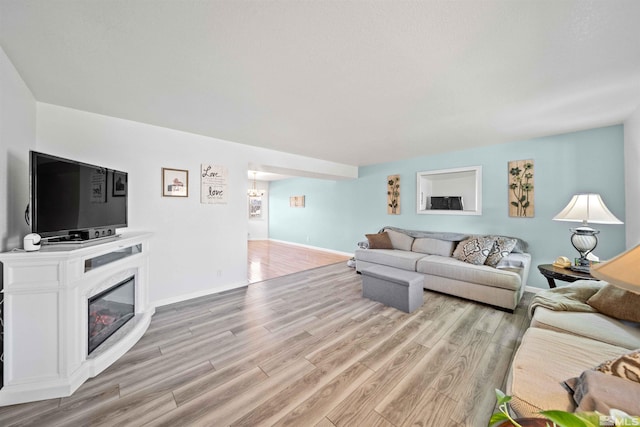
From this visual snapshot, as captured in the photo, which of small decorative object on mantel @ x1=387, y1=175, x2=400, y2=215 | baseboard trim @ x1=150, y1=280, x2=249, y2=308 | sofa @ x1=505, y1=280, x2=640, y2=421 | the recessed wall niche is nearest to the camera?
sofa @ x1=505, y1=280, x2=640, y2=421

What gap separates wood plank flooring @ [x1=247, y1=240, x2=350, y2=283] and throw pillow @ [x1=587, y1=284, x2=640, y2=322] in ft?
13.0

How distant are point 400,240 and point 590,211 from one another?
2.58 m

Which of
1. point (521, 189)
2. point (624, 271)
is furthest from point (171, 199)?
point (521, 189)

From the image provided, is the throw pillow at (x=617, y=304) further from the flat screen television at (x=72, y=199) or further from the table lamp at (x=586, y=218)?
the flat screen television at (x=72, y=199)

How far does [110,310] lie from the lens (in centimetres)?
216

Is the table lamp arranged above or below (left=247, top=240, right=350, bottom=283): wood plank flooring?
above

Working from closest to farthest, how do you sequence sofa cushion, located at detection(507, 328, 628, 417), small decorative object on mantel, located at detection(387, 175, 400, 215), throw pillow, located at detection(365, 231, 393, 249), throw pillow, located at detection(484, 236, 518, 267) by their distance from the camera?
sofa cushion, located at detection(507, 328, 628, 417)
throw pillow, located at detection(484, 236, 518, 267)
throw pillow, located at detection(365, 231, 393, 249)
small decorative object on mantel, located at detection(387, 175, 400, 215)

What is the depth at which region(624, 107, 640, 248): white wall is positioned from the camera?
7.89ft

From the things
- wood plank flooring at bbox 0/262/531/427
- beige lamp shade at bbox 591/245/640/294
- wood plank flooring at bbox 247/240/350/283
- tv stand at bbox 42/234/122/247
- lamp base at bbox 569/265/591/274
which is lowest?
wood plank flooring at bbox 0/262/531/427

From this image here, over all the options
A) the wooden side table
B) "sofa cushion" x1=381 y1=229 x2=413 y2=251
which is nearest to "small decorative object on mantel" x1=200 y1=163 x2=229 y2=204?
"sofa cushion" x1=381 y1=229 x2=413 y2=251

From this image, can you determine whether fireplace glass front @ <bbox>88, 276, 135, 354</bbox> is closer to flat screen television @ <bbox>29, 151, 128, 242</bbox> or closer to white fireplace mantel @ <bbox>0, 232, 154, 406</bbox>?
white fireplace mantel @ <bbox>0, 232, 154, 406</bbox>

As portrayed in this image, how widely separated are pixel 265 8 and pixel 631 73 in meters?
2.83

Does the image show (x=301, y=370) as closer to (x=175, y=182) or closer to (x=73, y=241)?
(x=73, y=241)

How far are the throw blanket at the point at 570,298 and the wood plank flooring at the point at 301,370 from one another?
53cm
